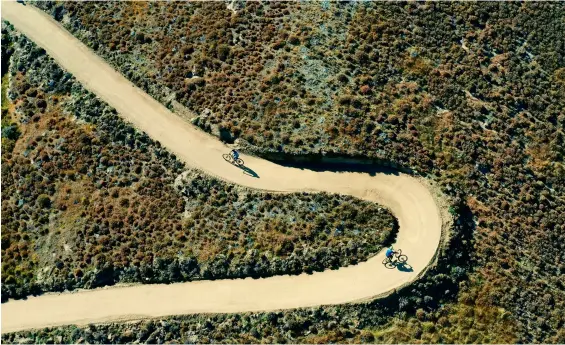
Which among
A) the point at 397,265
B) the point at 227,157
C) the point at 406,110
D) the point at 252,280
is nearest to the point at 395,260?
the point at 397,265

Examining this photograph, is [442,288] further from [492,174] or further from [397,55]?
[397,55]

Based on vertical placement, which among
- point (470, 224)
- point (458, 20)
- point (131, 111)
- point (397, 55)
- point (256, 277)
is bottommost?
point (256, 277)

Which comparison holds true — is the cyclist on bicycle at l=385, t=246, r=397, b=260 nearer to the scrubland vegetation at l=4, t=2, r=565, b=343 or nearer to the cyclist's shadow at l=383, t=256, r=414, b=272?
the cyclist's shadow at l=383, t=256, r=414, b=272

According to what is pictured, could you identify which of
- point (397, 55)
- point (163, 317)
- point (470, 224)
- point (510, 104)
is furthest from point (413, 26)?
point (163, 317)

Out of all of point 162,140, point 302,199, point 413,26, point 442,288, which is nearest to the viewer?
point 442,288

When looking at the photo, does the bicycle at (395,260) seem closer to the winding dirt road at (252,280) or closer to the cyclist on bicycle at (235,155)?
the winding dirt road at (252,280)

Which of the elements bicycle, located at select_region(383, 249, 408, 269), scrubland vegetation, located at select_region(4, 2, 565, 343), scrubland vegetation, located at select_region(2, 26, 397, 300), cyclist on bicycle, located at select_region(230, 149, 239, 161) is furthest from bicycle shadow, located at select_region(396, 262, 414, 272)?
cyclist on bicycle, located at select_region(230, 149, 239, 161)
